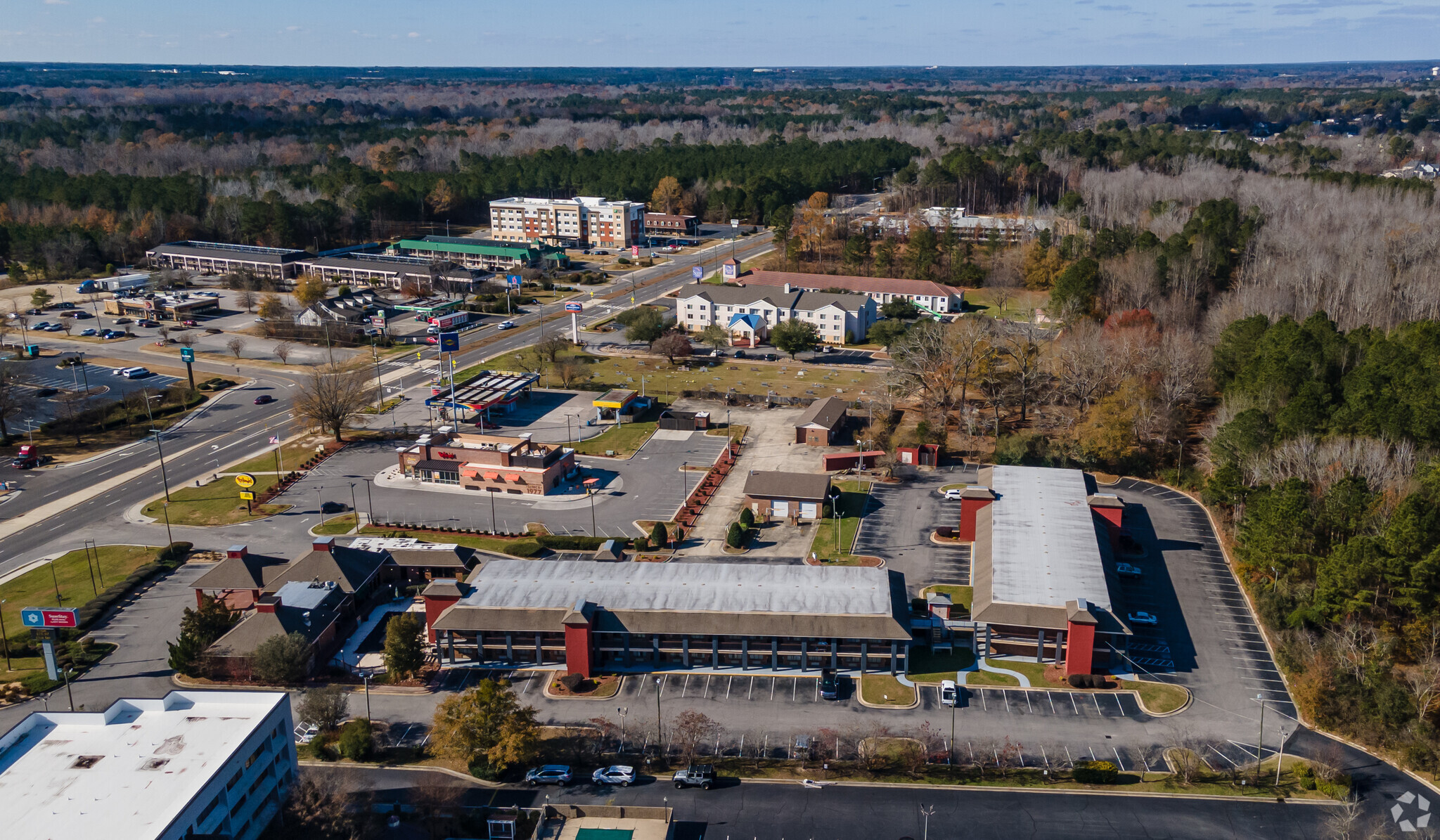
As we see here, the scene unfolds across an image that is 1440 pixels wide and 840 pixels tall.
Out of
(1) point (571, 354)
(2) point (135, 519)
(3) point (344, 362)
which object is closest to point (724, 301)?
(1) point (571, 354)

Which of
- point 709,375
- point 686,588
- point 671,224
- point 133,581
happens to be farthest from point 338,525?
point 671,224

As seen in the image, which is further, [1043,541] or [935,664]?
[1043,541]

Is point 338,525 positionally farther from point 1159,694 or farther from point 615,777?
point 1159,694

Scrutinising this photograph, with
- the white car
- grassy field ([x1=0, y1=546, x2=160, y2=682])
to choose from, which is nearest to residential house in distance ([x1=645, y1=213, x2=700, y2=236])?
grassy field ([x1=0, y1=546, x2=160, y2=682])

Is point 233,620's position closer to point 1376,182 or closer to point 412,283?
point 412,283

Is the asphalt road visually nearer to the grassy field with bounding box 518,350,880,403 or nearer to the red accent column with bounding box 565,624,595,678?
the red accent column with bounding box 565,624,595,678

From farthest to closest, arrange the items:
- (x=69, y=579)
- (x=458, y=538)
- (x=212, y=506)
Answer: (x=212, y=506) < (x=458, y=538) < (x=69, y=579)

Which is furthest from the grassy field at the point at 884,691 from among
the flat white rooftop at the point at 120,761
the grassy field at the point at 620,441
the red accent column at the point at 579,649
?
the grassy field at the point at 620,441
